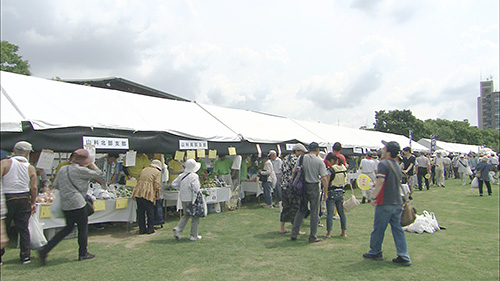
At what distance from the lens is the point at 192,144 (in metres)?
8.46

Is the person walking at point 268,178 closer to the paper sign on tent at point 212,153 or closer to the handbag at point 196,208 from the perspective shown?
the paper sign on tent at point 212,153

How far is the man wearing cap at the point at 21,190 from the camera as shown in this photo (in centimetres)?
452

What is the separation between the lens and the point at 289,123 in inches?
573

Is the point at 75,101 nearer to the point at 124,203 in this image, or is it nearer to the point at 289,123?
the point at 124,203

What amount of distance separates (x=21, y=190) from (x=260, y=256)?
11.6ft

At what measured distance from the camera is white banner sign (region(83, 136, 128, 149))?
6.44 metres

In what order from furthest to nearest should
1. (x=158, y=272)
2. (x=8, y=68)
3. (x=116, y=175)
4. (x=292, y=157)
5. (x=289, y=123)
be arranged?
(x=8, y=68) < (x=289, y=123) < (x=116, y=175) < (x=292, y=157) < (x=158, y=272)

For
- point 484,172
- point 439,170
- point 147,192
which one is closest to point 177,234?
point 147,192

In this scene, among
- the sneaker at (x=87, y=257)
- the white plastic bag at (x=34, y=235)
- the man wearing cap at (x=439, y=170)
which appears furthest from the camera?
the man wearing cap at (x=439, y=170)

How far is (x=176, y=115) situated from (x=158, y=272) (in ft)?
18.0

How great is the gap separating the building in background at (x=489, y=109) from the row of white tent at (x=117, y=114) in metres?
159

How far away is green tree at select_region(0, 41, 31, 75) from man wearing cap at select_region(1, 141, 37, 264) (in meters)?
26.4

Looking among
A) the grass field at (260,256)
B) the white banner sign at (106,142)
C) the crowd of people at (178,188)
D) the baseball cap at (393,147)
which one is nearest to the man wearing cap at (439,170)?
the grass field at (260,256)

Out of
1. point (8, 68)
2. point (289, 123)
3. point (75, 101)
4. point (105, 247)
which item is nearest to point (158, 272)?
point (105, 247)
